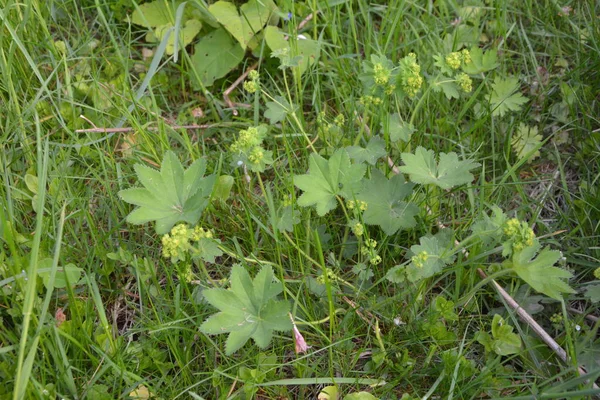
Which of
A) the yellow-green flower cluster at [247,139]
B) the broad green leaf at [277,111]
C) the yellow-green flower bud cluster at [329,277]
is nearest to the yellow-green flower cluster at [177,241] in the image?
the yellow-green flower cluster at [247,139]

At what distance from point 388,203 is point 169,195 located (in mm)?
811

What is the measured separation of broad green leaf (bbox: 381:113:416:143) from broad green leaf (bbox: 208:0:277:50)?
3.19ft

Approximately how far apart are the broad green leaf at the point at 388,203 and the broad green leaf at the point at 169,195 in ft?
1.96

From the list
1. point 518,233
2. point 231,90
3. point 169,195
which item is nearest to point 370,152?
point 518,233

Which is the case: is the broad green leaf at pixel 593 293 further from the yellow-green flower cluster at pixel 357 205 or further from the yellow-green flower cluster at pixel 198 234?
the yellow-green flower cluster at pixel 198 234

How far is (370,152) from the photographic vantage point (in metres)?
2.47

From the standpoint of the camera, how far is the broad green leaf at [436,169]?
2.26m

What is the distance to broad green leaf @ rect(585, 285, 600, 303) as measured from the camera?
225 cm

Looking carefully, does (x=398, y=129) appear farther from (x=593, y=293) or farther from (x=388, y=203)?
(x=593, y=293)

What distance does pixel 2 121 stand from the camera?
9.39 ft

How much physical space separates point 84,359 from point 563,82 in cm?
240

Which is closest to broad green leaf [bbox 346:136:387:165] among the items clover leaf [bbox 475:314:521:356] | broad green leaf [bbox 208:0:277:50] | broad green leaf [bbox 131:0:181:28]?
clover leaf [bbox 475:314:521:356]

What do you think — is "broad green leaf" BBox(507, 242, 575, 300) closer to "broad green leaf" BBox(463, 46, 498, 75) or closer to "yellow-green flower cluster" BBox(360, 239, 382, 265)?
"yellow-green flower cluster" BBox(360, 239, 382, 265)

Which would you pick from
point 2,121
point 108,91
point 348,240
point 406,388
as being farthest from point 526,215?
point 2,121
